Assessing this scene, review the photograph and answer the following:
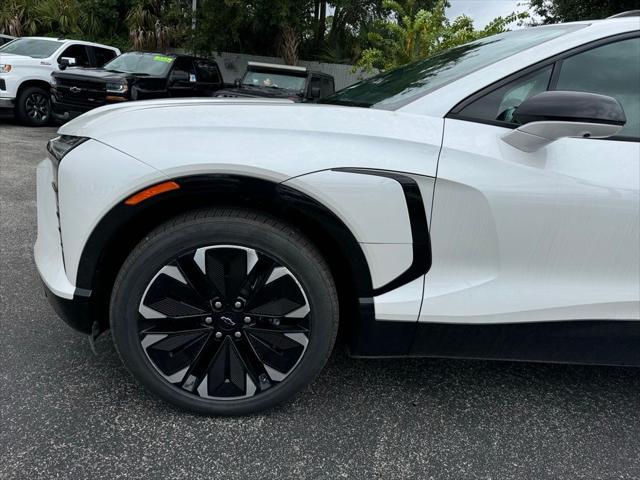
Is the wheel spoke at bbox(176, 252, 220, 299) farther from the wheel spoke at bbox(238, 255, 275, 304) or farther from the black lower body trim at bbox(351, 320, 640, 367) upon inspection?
the black lower body trim at bbox(351, 320, 640, 367)

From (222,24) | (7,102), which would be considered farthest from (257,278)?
(222,24)

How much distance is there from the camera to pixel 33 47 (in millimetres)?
10117

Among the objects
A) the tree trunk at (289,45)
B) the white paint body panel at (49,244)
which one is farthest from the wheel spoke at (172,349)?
the tree trunk at (289,45)

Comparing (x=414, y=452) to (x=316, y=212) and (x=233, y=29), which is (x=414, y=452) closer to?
(x=316, y=212)

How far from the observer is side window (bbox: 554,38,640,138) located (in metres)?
1.81

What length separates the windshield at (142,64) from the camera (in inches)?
368

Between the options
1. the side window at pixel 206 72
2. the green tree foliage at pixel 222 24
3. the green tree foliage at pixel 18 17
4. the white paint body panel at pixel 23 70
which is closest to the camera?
the white paint body panel at pixel 23 70

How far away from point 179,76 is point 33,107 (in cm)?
282

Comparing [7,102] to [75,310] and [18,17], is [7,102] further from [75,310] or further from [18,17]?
[18,17]

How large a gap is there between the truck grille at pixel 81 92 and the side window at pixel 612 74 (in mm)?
8142

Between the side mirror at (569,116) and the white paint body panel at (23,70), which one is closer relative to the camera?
the side mirror at (569,116)

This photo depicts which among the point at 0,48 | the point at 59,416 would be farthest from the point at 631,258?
the point at 0,48

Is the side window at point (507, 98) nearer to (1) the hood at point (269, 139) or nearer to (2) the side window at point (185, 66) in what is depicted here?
(1) the hood at point (269, 139)

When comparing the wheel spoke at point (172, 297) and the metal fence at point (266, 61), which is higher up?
the metal fence at point (266, 61)
